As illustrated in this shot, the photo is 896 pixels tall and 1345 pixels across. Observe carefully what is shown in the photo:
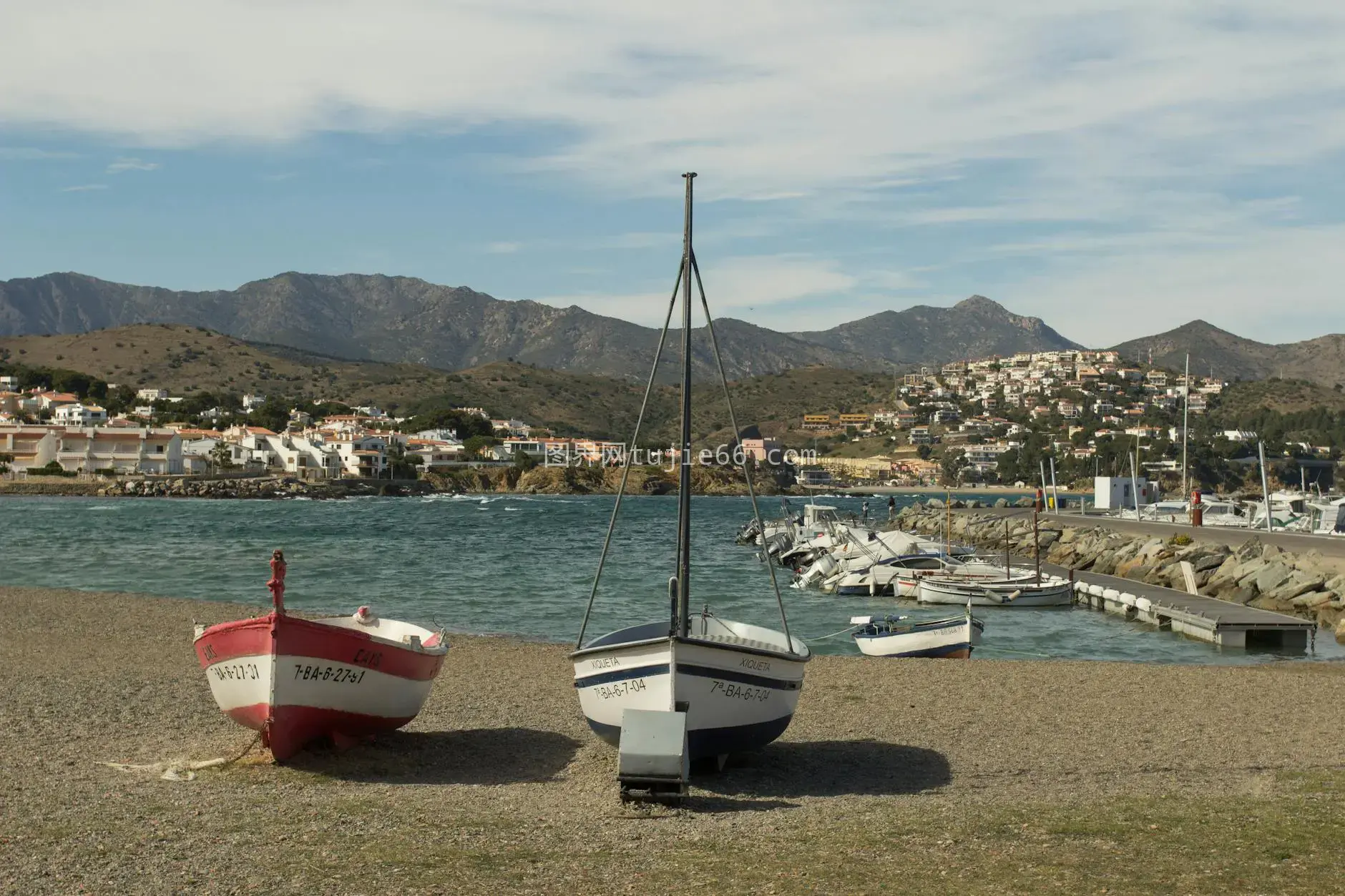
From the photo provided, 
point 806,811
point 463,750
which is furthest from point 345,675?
point 806,811

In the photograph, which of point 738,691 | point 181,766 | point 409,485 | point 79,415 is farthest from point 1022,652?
point 79,415

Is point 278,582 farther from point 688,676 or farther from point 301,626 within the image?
point 688,676

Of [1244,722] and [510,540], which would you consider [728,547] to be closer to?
[510,540]

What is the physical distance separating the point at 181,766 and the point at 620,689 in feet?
13.4

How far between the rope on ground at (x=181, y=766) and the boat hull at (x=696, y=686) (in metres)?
3.27

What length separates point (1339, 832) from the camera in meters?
9.19

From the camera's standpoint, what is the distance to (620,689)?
11.6 m

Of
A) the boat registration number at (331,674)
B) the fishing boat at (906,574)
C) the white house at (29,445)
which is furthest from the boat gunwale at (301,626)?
the white house at (29,445)

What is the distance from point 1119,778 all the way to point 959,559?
1344 inches

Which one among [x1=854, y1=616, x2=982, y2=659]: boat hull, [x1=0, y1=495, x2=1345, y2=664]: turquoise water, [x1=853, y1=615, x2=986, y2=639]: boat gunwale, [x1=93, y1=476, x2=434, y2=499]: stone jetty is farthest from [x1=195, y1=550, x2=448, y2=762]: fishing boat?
[x1=93, y1=476, x2=434, y2=499]: stone jetty

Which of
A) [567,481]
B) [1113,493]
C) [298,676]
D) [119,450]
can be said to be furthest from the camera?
[567,481]

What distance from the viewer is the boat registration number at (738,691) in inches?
453

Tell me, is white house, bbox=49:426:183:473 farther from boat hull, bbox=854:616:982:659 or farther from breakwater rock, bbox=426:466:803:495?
boat hull, bbox=854:616:982:659

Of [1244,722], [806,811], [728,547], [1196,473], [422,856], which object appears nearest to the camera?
[422,856]
